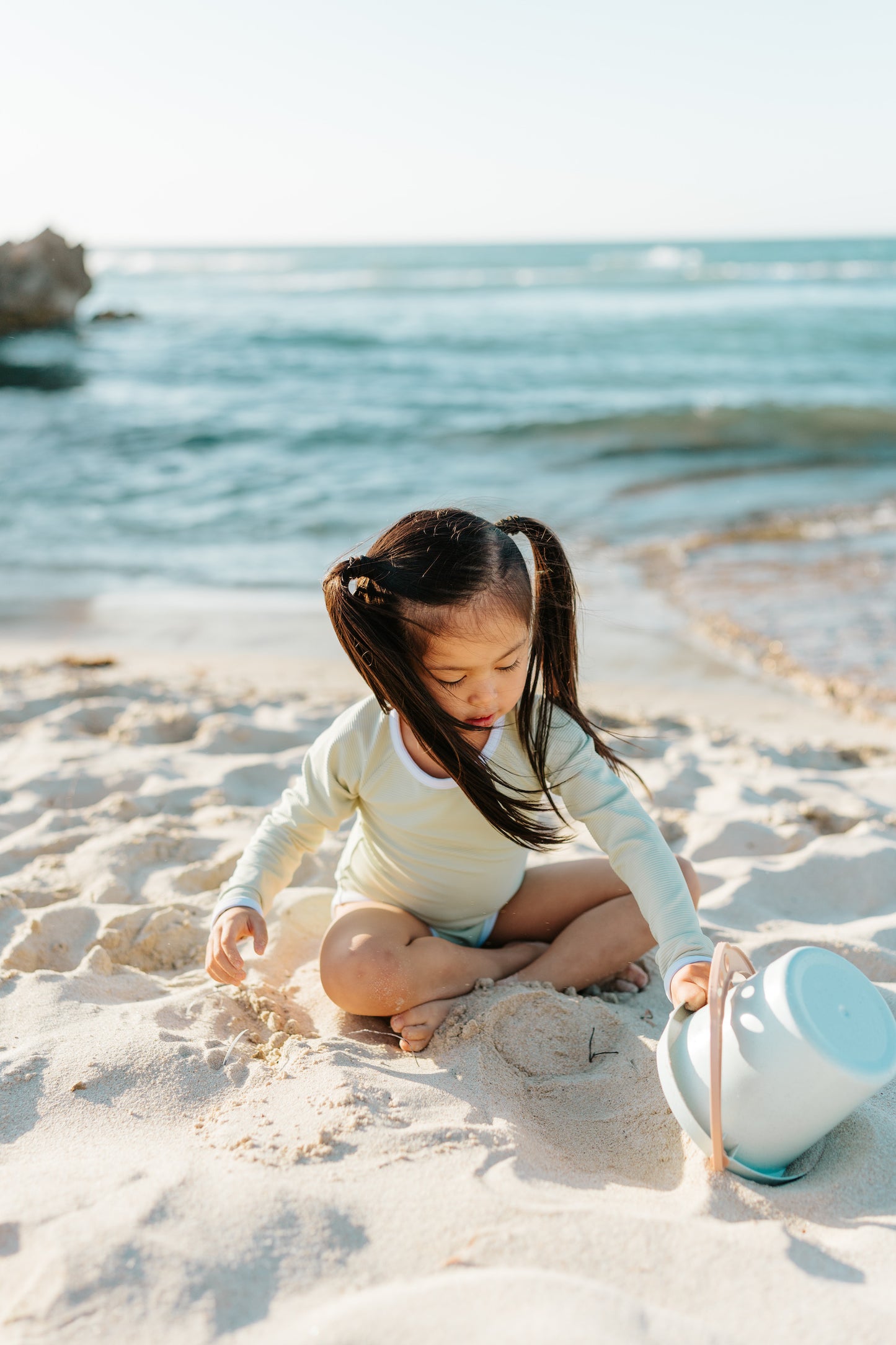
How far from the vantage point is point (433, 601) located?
179cm

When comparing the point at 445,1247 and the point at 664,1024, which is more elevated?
the point at 445,1247

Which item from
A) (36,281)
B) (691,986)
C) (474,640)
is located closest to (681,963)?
(691,986)

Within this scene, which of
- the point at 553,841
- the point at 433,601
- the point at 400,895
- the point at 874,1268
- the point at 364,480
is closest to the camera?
the point at 874,1268

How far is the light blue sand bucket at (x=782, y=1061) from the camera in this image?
56.9 inches

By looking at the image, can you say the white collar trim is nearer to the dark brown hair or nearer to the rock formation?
the dark brown hair

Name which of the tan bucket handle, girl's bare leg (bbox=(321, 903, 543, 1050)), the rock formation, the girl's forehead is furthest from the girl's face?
the rock formation

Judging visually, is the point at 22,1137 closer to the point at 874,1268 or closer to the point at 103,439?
the point at 874,1268

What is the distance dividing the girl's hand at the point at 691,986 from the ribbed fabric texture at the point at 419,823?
231 mm

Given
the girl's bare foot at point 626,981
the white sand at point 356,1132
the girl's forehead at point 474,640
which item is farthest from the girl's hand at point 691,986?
the girl's forehead at point 474,640

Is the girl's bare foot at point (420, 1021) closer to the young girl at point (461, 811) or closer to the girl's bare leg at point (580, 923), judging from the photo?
the young girl at point (461, 811)

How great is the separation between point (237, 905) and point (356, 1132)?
551 mm

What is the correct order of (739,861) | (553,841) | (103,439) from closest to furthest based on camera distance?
(553,841) → (739,861) → (103,439)

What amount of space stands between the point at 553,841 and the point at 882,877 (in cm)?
106

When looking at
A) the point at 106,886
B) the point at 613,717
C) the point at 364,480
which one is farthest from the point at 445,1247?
the point at 364,480
